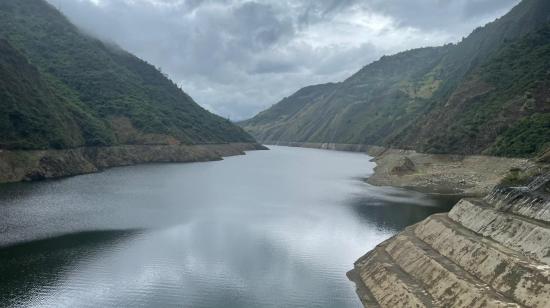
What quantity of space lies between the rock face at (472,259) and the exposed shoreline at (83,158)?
8148cm

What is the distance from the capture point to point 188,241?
176 ft

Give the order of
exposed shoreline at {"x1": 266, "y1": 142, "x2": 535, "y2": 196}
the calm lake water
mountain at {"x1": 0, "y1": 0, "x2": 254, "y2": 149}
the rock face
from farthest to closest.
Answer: mountain at {"x1": 0, "y1": 0, "x2": 254, "y2": 149}
exposed shoreline at {"x1": 266, "y1": 142, "x2": 535, "y2": 196}
the calm lake water
the rock face

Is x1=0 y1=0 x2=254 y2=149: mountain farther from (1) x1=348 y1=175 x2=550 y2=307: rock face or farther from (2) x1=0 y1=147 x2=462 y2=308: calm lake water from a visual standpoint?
(1) x1=348 y1=175 x2=550 y2=307: rock face

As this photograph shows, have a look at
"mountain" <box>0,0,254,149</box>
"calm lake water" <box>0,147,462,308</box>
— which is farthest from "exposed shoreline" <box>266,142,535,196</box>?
"mountain" <box>0,0,254,149</box>

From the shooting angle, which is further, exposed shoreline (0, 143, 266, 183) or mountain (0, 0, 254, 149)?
mountain (0, 0, 254, 149)

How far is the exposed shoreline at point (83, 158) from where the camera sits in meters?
97.4

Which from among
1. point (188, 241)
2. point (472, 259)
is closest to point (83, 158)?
point (188, 241)

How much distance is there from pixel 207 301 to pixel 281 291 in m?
6.30

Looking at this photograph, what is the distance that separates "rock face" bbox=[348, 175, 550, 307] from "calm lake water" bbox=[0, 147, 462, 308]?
366cm

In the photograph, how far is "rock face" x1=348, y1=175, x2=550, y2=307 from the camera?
2795cm

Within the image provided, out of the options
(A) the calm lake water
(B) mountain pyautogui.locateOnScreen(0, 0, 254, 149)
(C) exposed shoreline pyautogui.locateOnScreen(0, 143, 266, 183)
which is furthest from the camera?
(B) mountain pyautogui.locateOnScreen(0, 0, 254, 149)

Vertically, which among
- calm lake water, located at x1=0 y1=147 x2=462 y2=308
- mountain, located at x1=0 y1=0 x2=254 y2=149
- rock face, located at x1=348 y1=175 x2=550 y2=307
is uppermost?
mountain, located at x1=0 y1=0 x2=254 y2=149

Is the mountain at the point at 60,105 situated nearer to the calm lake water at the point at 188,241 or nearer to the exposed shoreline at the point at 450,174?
the calm lake water at the point at 188,241

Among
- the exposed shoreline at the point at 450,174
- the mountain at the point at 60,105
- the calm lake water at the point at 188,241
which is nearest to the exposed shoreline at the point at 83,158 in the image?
the mountain at the point at 60,105
